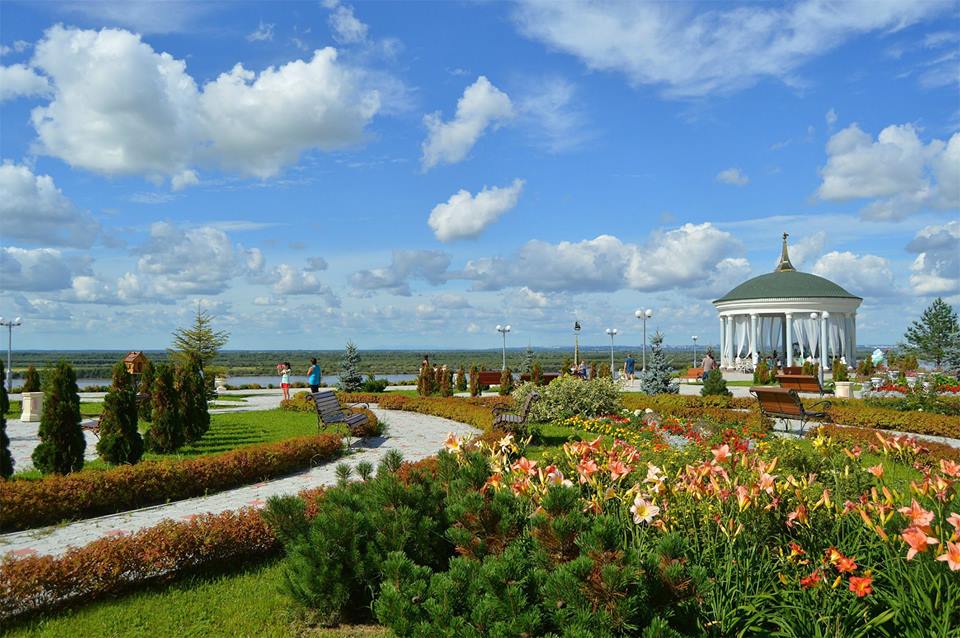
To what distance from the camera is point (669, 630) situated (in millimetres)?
2602

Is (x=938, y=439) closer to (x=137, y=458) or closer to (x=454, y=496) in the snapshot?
(x=454, y=496)

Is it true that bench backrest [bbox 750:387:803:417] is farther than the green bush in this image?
No

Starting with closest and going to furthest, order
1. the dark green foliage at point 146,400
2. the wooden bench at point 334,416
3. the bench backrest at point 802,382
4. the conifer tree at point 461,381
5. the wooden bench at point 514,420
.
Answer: the wooden bench at point 514,420 → the wooden bench at point 334,416 → the dark green foliage at point 146,400 → the bench backrest at point 802,382 → the conifer tree at point 461,381

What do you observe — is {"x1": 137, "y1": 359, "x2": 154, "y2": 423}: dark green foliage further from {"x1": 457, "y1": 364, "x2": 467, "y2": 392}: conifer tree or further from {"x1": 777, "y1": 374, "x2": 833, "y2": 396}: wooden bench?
{"x1": 777, "y1": 374, "x2": 833, "y2": 396}: wooden bench

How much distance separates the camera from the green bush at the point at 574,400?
1311cm

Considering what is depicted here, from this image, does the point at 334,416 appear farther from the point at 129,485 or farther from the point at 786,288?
the point at 786,288

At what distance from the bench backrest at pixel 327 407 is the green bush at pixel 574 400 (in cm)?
375

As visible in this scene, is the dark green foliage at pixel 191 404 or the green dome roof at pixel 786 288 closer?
the dark green foliage at pixel 191 404

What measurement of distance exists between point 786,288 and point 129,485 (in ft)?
121

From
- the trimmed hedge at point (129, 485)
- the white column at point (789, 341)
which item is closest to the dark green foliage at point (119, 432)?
the trimmed hedge at point (129, 485)

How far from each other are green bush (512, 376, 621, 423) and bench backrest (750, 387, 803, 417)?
302 centimetres

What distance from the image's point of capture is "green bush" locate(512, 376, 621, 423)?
1311cm

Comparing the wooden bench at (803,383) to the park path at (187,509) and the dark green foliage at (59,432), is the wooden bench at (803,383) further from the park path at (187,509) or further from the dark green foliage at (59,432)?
the dark green foliage at (59,432)

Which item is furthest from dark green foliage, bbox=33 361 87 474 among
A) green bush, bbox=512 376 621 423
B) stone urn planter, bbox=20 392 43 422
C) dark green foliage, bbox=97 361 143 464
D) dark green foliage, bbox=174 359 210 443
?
stone urn planter, bbox=20 392 43 422
